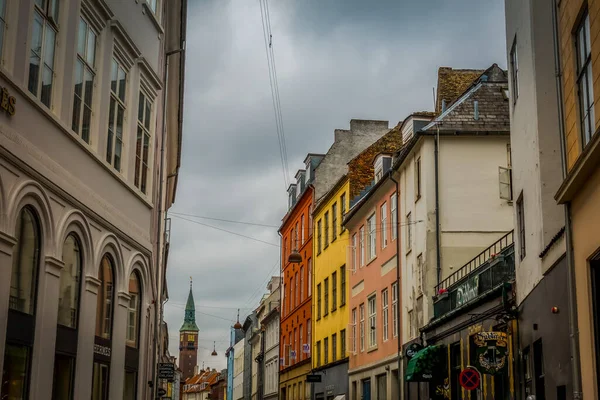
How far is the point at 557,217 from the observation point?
563 inches

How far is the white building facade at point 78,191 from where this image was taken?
11797mm

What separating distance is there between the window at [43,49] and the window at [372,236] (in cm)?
2168

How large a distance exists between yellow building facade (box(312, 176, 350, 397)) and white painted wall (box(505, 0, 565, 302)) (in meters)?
23.2

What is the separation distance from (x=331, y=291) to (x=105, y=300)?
26755 millimetres

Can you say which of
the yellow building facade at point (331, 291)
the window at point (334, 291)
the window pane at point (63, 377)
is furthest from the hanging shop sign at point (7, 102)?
the window at point (334, 291)

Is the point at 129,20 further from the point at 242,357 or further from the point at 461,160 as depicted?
the point at 242,357

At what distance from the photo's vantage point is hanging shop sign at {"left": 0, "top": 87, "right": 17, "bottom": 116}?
1103 centimetres

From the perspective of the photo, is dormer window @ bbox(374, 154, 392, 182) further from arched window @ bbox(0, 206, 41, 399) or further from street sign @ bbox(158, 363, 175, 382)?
arched window @ bbox(0, 206, 41, 399)

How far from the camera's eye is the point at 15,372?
12.0 meters

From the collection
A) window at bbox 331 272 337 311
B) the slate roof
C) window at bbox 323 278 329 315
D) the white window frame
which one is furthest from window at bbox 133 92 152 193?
window at bbox 323 278 329 315

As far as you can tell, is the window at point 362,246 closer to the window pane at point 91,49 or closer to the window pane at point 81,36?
the window pane at point 91,49

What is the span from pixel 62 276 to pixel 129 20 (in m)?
5.79

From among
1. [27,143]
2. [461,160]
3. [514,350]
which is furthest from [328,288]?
[27,143]

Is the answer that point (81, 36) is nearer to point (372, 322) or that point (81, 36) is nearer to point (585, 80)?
point (585, 80)
